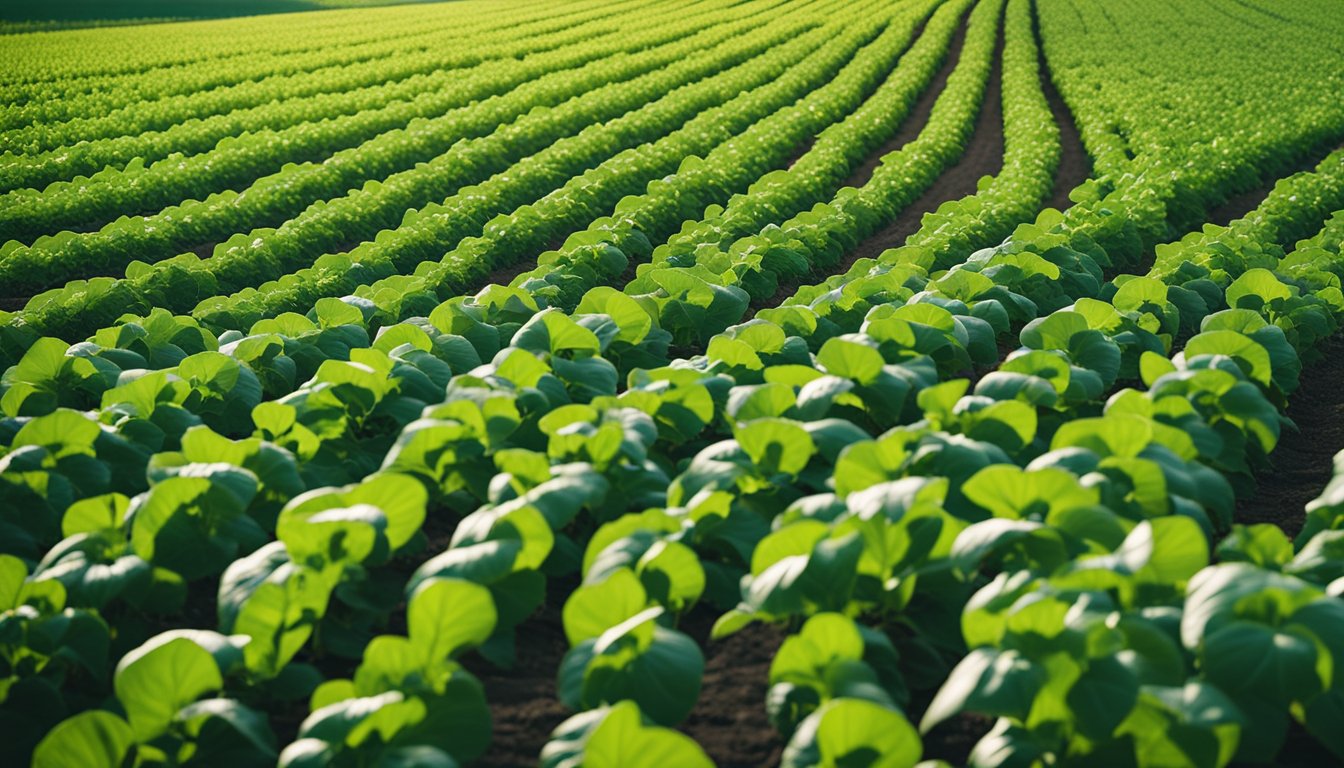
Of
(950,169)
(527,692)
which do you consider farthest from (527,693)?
(950,169)

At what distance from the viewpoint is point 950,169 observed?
15398 mm

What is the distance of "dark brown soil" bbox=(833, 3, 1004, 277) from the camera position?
37.8ft

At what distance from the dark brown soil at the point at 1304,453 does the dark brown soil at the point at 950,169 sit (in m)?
4.80

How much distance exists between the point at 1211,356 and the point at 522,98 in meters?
17.9

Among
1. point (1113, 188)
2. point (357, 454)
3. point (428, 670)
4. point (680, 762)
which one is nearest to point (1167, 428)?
point (680, 762)

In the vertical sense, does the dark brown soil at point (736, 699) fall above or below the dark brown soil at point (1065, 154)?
above

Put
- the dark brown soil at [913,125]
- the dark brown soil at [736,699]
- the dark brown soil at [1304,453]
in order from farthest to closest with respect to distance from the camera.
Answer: the dark brown soil at [913,125], the dark brown soil at [1304,453], the dark brown soil at [736,699]

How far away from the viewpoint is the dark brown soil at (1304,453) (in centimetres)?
450

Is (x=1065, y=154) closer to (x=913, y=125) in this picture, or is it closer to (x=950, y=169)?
(x=950, y=169)

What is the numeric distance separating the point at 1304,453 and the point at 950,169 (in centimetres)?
1085

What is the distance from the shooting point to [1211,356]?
14.5ft

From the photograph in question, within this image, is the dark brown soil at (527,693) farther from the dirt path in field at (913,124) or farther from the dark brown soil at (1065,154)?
the dirt path in field at (913,124)

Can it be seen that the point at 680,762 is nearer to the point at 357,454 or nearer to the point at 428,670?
the point at 428,670

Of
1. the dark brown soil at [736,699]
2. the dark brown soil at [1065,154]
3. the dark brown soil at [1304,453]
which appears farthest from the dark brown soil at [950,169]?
the dark brown soil at [736,699]
